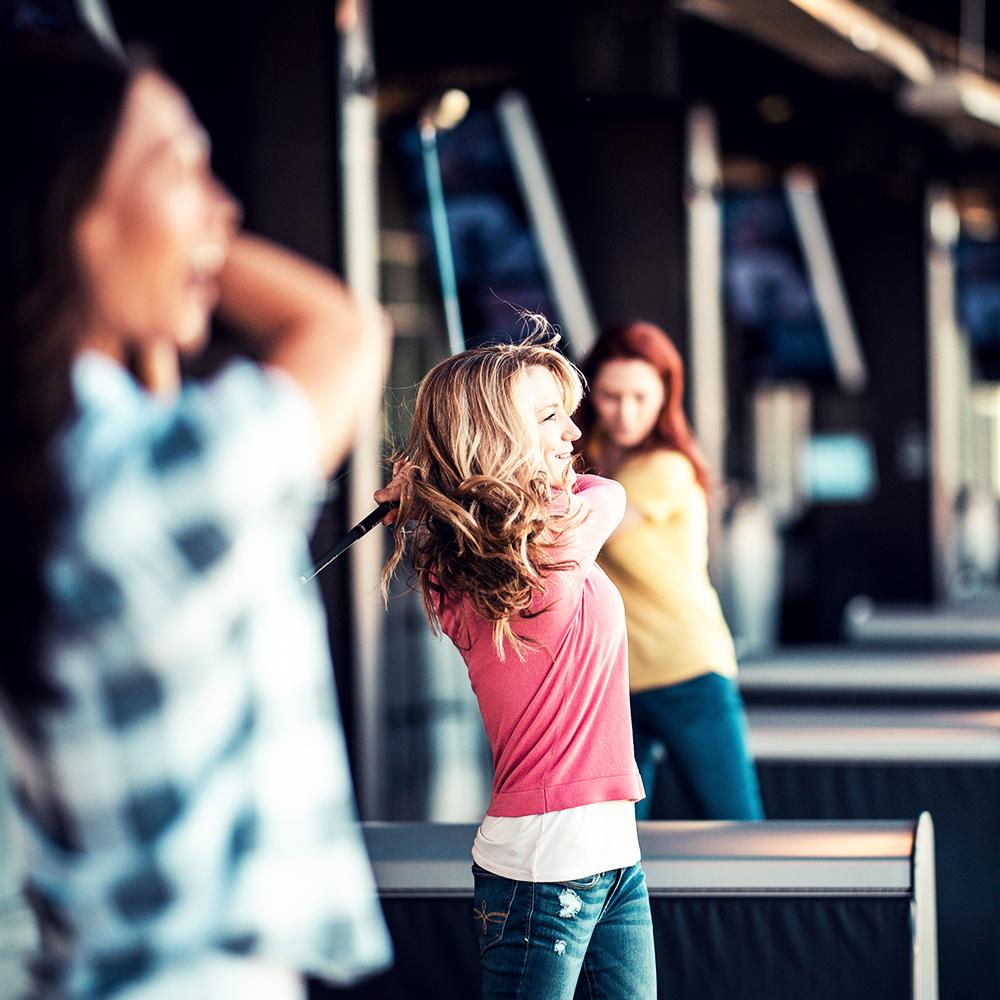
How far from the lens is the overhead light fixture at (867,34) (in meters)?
6.25

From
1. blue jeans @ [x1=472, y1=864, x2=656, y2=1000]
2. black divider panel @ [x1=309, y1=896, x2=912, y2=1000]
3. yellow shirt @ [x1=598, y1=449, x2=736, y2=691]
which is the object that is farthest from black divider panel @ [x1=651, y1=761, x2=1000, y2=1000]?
blue jeans @ [x1=472, y1=864, x2=656, y2=1000]

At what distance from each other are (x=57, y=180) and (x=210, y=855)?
0.51 metres

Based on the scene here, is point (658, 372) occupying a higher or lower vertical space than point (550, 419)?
higher

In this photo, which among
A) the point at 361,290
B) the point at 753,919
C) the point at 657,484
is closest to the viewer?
the point at 753,919

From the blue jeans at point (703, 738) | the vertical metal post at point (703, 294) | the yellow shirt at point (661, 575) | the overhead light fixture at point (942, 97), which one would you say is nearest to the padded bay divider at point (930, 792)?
the blue jeans at point (703, 738)

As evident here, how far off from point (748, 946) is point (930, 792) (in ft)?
4.39

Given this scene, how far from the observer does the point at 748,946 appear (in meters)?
2.80

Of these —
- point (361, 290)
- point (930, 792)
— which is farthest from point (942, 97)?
point (361, 290)

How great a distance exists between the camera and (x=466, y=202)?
22.1ft

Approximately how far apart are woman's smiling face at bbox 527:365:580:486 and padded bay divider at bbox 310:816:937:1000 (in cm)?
113

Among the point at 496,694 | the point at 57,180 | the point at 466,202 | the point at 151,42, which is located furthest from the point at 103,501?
the point at 466,202

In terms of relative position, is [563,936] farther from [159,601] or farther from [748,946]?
[748,946]

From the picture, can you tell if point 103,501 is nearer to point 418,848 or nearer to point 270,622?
point 270,622

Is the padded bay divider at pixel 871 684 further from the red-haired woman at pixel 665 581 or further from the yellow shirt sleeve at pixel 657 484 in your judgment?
the yellow shirt sleeve at pixel 657 484
